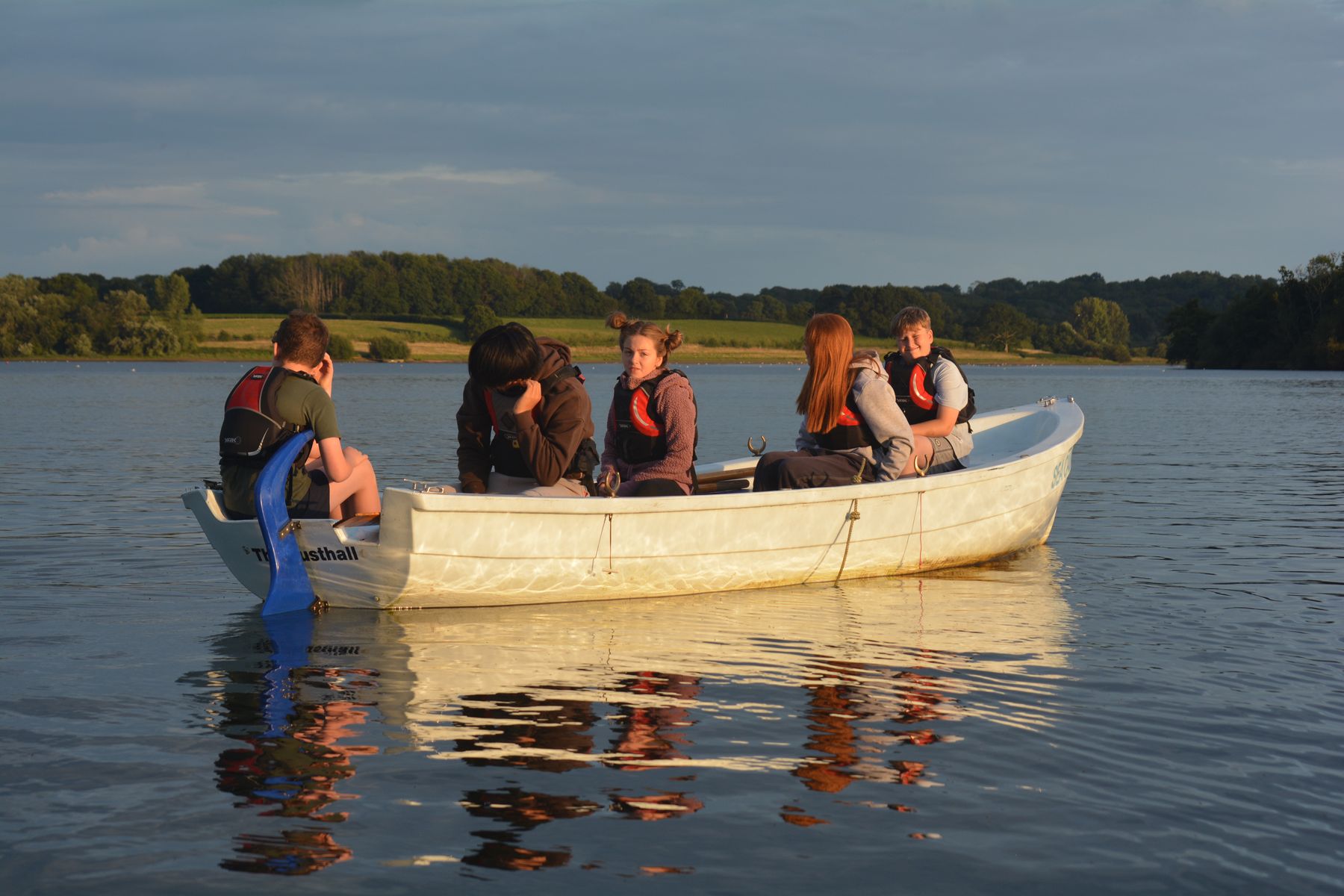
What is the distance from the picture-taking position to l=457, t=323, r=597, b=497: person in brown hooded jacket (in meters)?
6.85

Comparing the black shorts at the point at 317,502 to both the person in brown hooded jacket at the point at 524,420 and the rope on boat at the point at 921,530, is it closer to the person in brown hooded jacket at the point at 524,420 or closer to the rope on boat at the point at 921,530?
the person in brown hooded jacket at the point at 524,420

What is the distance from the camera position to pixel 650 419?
24.7 feet

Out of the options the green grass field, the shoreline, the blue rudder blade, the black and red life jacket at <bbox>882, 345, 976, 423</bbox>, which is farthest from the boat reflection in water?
the green grass field

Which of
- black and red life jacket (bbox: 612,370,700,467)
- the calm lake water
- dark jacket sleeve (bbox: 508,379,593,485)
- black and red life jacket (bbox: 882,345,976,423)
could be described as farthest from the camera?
black and red life jacket (bbox: 882,345,976,423)

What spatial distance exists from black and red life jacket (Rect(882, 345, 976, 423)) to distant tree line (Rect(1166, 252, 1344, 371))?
272 ft

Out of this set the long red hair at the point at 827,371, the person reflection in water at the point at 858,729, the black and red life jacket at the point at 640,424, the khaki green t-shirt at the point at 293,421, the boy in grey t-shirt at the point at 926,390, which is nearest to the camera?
the person reflection in water at the point at 858,729

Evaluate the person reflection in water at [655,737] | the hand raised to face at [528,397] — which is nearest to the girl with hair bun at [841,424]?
the hand raised to face at [528,397]

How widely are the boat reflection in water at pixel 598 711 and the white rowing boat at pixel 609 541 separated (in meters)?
0.19

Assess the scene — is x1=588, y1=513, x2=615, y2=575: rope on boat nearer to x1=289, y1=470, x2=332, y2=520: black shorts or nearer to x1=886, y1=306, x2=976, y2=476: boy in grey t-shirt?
x1=289, y1=470, x2=332, y2=520: black shorts

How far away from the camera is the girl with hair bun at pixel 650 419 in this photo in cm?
728

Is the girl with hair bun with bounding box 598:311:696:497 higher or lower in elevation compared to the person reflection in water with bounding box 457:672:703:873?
higher

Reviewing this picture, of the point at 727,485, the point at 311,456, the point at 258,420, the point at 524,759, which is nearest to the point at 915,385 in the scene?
the point at 727,485

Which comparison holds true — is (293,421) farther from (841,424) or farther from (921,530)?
(921,530)

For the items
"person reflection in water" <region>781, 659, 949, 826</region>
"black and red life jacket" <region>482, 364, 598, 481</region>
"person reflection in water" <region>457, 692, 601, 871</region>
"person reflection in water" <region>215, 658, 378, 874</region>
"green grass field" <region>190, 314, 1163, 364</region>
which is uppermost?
"green grass field" <region>190, 314, 1163, 364</region>
